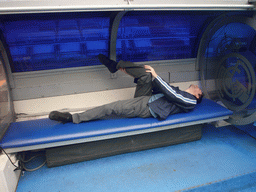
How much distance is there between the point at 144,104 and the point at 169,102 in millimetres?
358

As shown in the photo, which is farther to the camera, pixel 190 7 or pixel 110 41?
pixel 110 41

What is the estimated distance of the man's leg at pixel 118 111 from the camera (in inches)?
93.7

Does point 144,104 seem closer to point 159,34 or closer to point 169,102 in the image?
point 169,102

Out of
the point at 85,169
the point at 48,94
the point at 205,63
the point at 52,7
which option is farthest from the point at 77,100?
the point at 205,63

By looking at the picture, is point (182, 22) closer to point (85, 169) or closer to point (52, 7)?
point (52, 7)

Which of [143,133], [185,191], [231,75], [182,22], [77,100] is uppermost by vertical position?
[182,22]

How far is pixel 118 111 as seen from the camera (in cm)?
242

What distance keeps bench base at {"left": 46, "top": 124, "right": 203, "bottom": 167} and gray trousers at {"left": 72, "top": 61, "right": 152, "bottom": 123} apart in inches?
12.4

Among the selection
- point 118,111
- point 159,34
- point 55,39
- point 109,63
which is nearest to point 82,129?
point 118,111

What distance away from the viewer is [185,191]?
1.88 metres

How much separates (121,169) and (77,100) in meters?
1.35

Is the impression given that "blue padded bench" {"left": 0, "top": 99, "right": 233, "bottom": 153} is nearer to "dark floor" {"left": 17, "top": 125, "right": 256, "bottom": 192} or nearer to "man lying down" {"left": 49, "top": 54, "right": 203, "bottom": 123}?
"man lying down" {"left": 49, "top": 54, "right": 203, "bottom": 123}

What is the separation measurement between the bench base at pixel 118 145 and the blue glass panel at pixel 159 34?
1.38m

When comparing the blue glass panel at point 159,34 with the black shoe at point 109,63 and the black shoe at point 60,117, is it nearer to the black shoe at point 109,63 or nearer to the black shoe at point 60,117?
the black shoe at point 109,63
